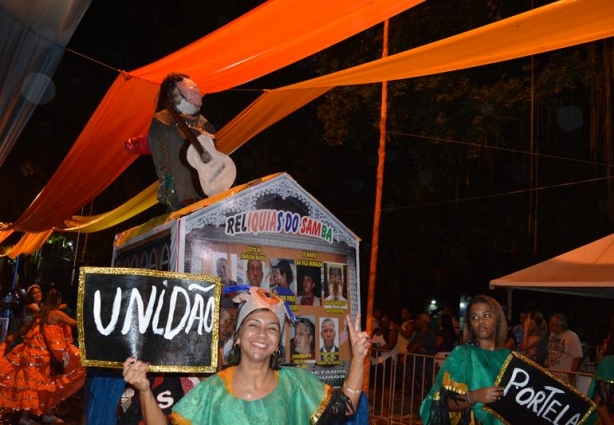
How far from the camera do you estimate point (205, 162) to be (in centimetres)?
453

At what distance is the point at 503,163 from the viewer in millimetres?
17109

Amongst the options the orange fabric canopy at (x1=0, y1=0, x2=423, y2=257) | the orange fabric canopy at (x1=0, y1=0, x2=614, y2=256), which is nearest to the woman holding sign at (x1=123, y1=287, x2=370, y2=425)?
the orange fabric canopy at (x1=0, y1=0, x2=614, y2=256)

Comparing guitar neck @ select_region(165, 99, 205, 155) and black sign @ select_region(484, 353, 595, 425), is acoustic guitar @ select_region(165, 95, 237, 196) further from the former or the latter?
black sign @ select_region(484, 353, 595, 425)

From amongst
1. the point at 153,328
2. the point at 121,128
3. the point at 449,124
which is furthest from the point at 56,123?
the point at 153,328

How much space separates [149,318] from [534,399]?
247 centimetres

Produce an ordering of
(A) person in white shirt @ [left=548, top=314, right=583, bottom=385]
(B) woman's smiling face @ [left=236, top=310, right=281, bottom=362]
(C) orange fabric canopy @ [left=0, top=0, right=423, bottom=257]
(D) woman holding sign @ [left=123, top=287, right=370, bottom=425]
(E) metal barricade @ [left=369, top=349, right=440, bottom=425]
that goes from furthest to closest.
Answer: (A) person in white shirt @ [left=548, top=314, right=583, bottom=385]
(E) metal barricade @ [left=369, top=349, right=440, bottom=425]
(C) orange fabric canopy @ [left=0, top=0, right=423, bottom=257]
(B) woman's smiling face @ [left=236, top=310, right=281, bottom=362]
(D) woman holding sign @ [left=123, top=287, right=370, bottom=425]

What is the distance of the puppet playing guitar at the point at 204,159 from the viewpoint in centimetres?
452

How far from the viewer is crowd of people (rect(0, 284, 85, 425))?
31.7ft

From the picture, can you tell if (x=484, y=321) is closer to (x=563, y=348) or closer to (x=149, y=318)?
(x=149, y=318)

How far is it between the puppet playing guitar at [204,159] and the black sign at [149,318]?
1475 mm

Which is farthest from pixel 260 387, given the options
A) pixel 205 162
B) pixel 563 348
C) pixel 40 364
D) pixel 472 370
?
pixel 40 364

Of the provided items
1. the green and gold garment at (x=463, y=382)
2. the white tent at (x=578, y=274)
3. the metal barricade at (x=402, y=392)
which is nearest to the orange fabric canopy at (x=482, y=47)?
the green and gold garment at (x=463, y=382)

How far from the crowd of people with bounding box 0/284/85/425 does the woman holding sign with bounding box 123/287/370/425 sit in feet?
23.5

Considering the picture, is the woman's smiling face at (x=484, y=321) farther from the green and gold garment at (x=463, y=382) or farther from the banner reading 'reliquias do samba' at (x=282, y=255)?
the banner reading 'reliquias do samba' at (x=282, y=255)
